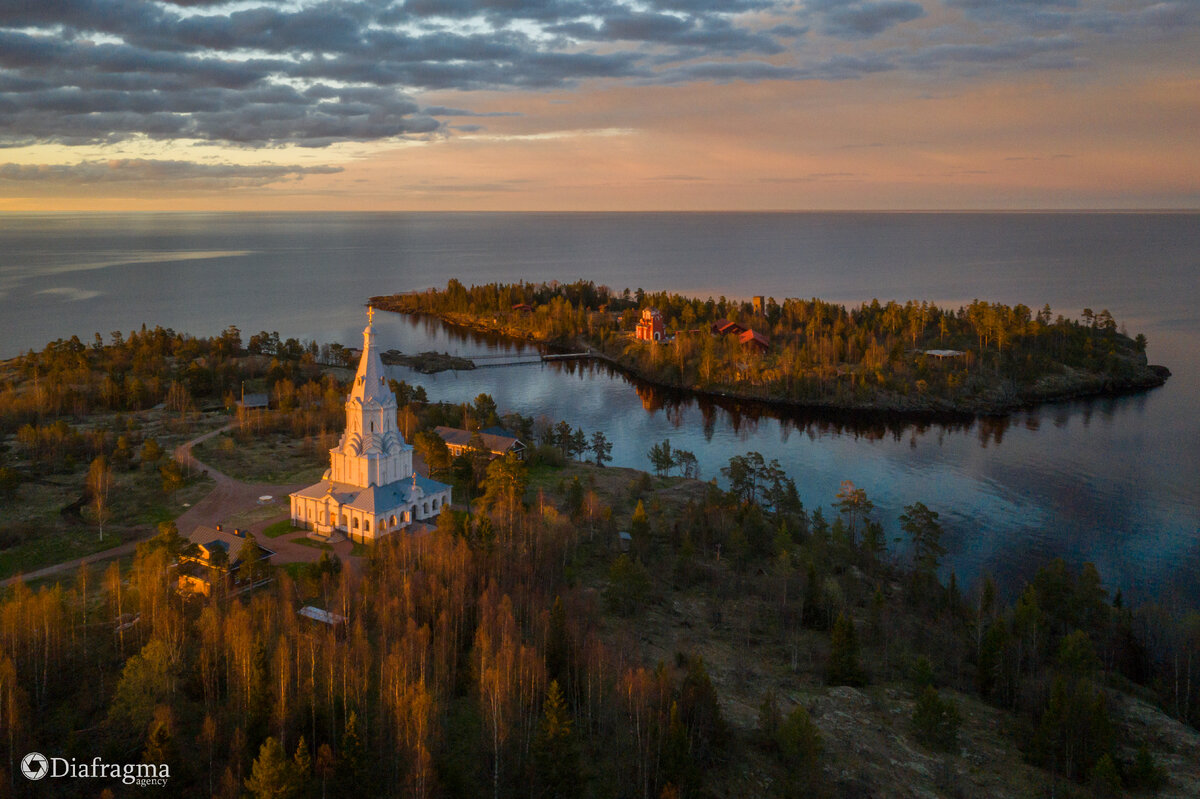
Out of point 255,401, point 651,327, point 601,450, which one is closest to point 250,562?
point 601,450

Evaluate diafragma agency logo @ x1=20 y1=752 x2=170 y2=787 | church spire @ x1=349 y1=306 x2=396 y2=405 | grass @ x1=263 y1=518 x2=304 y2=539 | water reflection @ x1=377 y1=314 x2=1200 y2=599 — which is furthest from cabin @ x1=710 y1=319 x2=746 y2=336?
diafragma agency logo @ x1=20 y1=752 x2=170 y2=787

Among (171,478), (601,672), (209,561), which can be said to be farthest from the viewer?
(171,478)

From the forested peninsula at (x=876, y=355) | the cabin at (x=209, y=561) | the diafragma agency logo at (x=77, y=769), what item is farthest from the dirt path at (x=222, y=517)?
the forested peninsula at (x=876, y=355)

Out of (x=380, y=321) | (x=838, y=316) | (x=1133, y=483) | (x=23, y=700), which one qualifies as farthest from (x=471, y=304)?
(x=23, y=700)

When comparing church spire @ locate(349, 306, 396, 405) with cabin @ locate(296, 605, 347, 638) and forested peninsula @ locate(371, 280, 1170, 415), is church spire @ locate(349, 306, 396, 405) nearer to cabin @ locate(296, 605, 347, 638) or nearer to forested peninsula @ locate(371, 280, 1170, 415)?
cabin @ locate(296, 605, 347, 638)

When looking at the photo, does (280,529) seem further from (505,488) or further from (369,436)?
(505,488)

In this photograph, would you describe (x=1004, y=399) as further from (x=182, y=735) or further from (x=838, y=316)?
(x=182, y=735)
